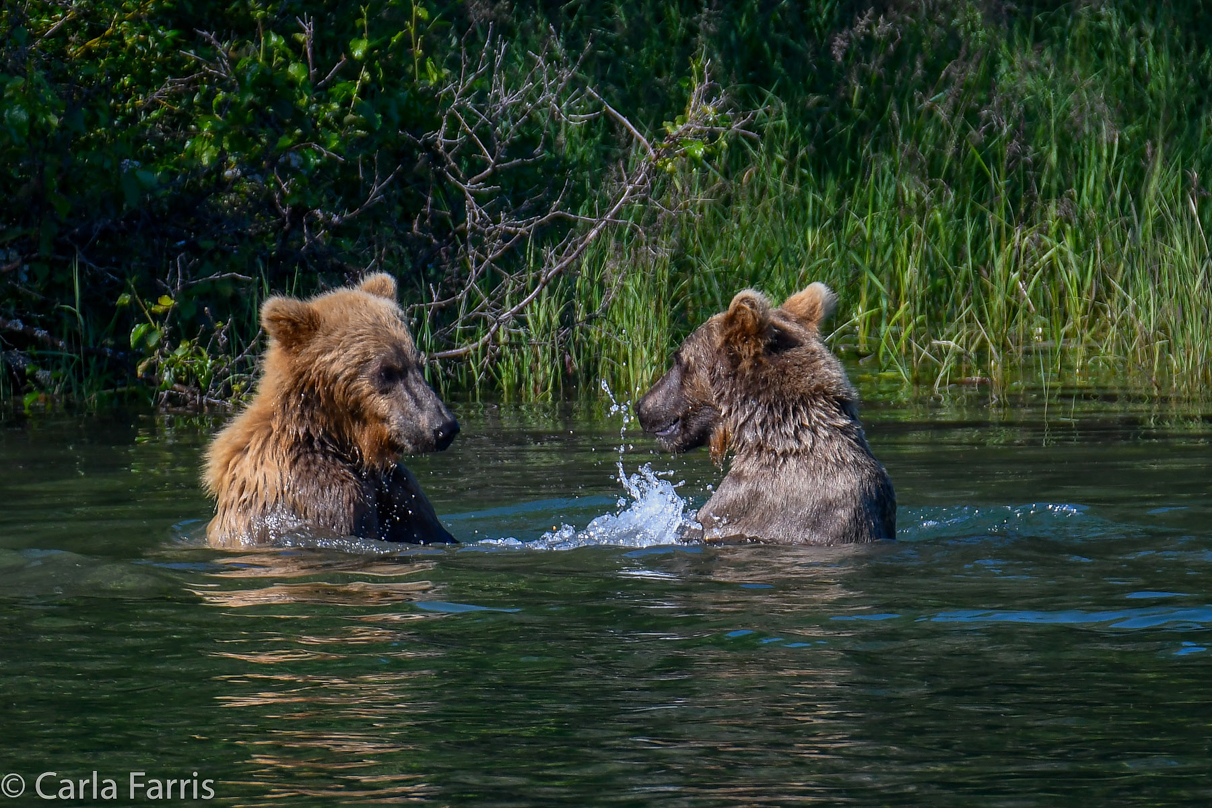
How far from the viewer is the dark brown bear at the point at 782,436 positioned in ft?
23.4

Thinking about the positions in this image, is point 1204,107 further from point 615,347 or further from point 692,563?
point 692,563

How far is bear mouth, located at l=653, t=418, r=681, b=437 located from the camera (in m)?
7.88

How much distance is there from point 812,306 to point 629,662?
3281mm

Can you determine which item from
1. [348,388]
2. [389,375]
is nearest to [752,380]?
[389,375]

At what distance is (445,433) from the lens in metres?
7.36

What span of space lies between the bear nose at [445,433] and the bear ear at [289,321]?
0.74 meters

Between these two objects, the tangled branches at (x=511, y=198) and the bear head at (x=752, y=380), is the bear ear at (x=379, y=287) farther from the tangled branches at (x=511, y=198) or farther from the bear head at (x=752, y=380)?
the tangled branches at (x=511, y=198)

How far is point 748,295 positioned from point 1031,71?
10957 millimetres

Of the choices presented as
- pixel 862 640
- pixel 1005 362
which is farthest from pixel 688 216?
pixel 862 640

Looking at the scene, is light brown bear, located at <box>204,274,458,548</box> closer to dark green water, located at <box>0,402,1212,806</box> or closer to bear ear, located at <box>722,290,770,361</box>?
dark green water, located at <box>0,402,1212,806</box>

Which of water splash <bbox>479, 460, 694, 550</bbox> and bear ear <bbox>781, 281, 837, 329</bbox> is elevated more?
bear ear <bbox>781, 281, 837, 329</bbox>

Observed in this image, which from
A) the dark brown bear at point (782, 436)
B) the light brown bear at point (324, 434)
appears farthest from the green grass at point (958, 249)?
the light brown bear at point (324, 434)

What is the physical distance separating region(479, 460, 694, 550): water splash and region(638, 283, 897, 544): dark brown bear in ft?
0.55

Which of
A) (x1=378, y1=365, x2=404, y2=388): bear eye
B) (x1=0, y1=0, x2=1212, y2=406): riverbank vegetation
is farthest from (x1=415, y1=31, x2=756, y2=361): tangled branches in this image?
(x1=378, y1=365, x2=404, y2=388): bear eye
